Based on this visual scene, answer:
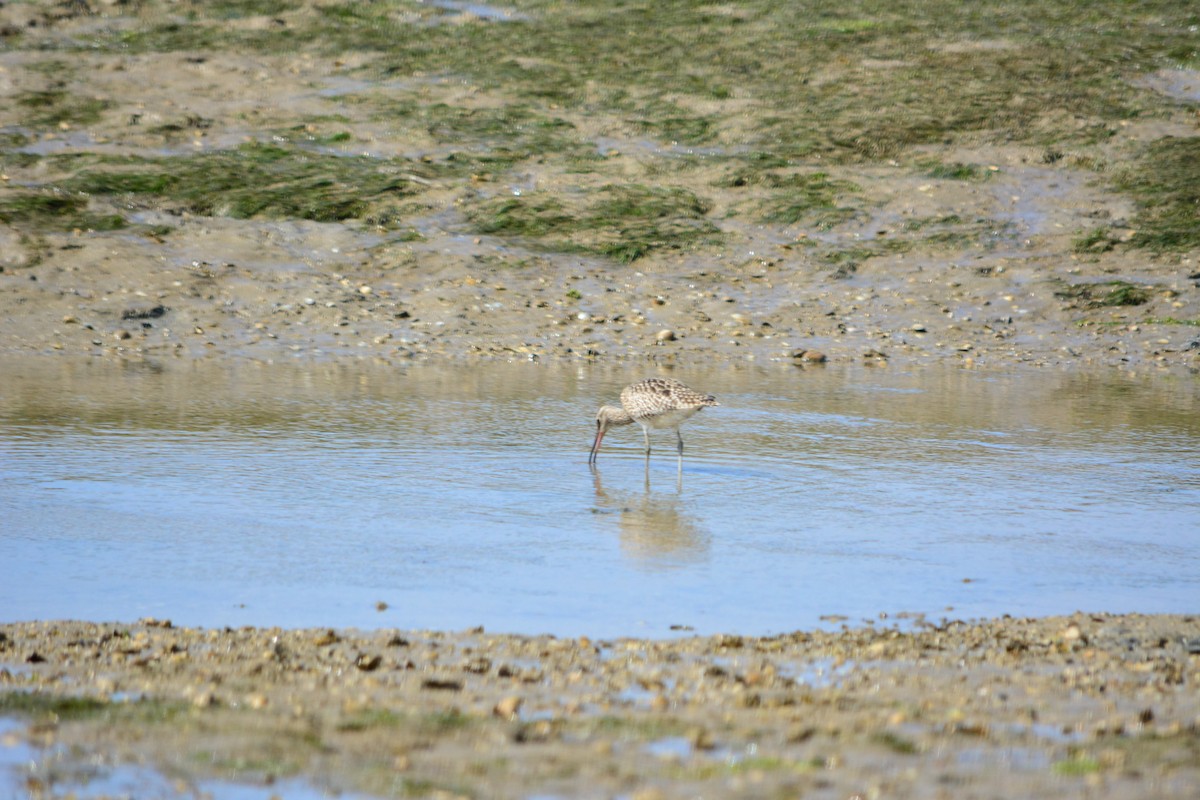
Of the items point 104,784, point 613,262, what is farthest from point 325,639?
point 613,262

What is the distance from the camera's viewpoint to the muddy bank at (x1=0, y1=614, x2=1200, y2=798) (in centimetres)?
448

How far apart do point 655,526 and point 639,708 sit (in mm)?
3802

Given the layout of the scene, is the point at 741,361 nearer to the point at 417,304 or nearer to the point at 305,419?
the point at 417,304

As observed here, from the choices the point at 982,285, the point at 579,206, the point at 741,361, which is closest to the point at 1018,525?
the point at 741,361

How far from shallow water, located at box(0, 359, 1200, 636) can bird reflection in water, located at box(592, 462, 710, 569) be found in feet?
0.10

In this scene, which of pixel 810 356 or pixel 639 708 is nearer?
pixel 639 708

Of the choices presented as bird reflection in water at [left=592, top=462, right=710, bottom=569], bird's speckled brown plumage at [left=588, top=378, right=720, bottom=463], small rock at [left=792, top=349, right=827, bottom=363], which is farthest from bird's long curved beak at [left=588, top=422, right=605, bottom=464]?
small rock at [left=792, top=349, right=827, bottom=363]

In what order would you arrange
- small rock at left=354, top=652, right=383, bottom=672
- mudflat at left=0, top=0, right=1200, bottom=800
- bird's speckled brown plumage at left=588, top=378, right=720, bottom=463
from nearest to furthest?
mudflat at left=0, top=0, right=1200, bottom=800 < small rock at left=354, top=652, right=383, bottom=672 < bird's speckled brown plumage at left=588, top=378, right=720, bottom=463

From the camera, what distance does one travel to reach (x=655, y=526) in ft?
29.6

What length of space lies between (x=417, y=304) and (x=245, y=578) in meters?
11.3

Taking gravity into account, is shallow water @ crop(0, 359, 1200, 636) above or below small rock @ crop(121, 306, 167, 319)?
below

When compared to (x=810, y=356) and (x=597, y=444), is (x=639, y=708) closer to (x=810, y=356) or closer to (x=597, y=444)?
(x=597, y=444)

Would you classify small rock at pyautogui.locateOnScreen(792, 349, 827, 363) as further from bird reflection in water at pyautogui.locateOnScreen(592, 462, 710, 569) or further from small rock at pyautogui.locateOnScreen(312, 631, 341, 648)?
small rock at pyautogui.locateOnScreen(312, 631, 341, 648)

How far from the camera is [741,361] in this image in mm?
17016
